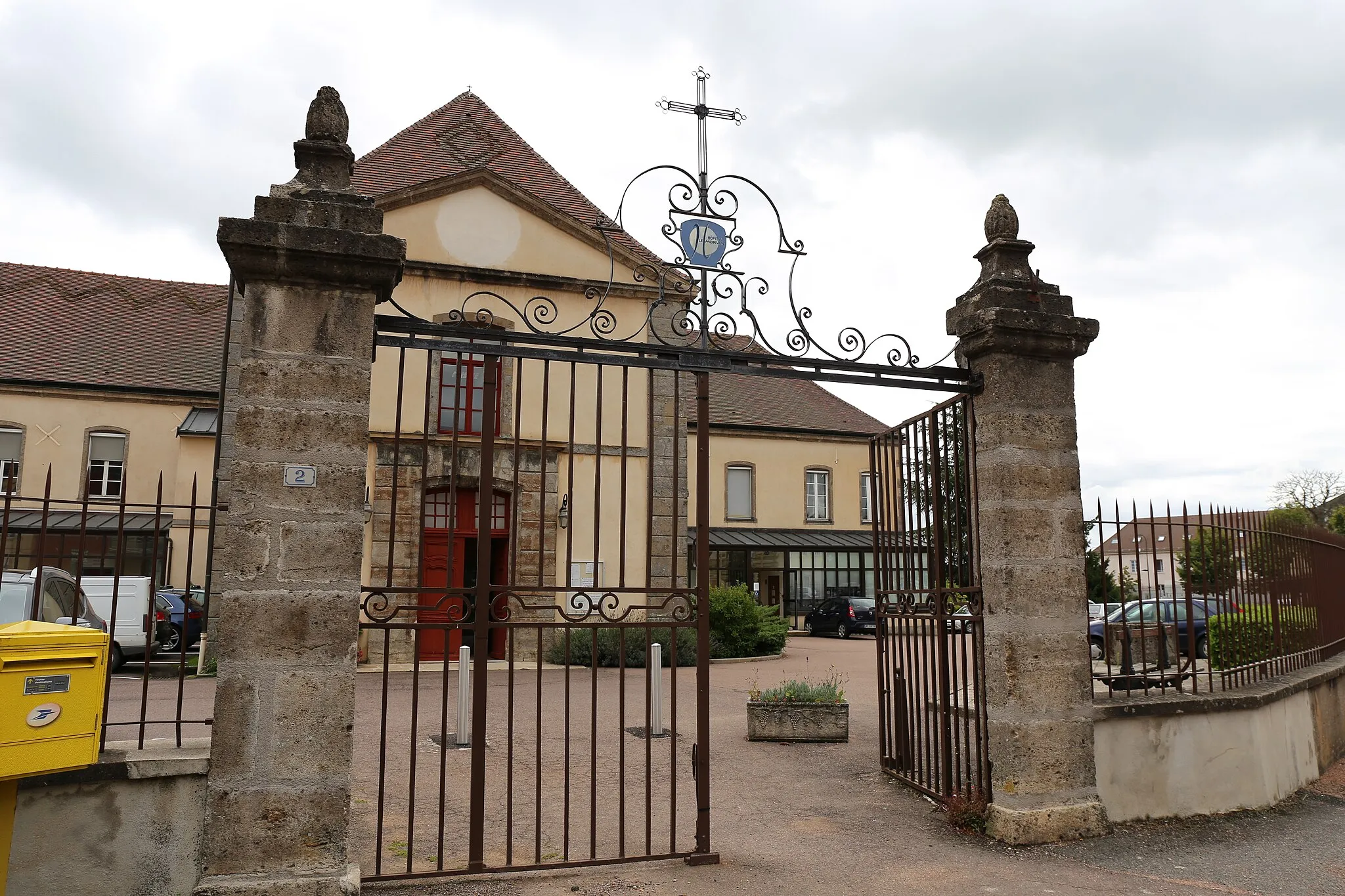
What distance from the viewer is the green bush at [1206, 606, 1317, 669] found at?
7.32 meters

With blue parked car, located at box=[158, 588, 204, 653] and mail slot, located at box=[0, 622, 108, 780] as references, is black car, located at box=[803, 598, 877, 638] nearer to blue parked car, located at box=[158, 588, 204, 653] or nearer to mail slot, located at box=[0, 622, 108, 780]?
blue parked car, located at box=[158, 588, 204, 653]

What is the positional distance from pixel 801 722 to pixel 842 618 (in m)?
18.0

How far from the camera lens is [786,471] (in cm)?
2953

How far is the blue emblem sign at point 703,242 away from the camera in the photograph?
18.2 feet

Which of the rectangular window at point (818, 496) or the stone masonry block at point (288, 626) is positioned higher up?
the rectangular window at point (818, 496)

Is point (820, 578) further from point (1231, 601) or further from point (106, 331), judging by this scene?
point (1231, 601)

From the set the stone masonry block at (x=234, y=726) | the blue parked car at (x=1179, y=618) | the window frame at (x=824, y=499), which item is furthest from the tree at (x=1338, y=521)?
the stone masonry block at (x=234, y=726)

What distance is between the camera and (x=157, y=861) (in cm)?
405

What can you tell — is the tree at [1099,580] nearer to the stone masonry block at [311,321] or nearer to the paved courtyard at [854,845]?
the paved courtyard at [854,845]

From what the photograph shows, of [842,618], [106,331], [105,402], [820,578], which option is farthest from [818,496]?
[106,331]

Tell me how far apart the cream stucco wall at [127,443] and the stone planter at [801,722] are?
51.5 feet

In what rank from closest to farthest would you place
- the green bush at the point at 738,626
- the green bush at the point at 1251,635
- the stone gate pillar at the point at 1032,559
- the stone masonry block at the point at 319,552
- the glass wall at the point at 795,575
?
the stone masonry block at the point at 319,552 < the stone gate pillar at the point at 1032,559 < the green bush at the point at 1251,635 < the green bush at the point at 738,626 < the glass wall at the point at 795,575

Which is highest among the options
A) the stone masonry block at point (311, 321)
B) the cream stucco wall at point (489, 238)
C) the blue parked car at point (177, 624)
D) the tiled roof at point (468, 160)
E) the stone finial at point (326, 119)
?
the tiled roof at point (468, 160)

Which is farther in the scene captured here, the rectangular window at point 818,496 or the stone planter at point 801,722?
the rectangular window at point 818,496
